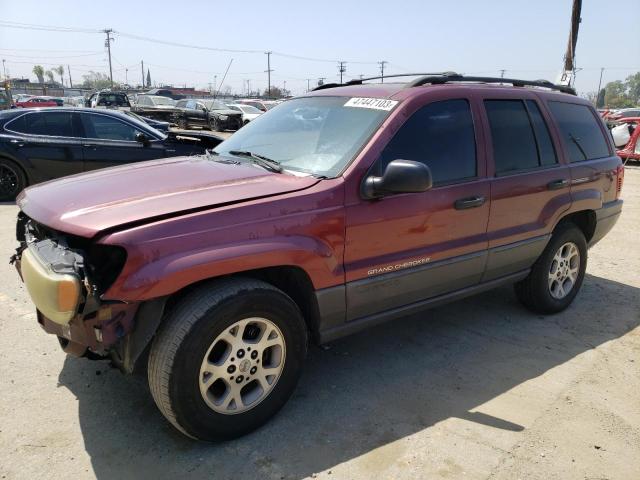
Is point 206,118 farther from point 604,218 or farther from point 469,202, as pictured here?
point 469,202

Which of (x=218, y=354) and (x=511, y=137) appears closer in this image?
(x=218, y=354)

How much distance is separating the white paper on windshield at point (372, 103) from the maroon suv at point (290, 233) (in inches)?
0.4

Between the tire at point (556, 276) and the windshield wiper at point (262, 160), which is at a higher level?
the windshield wiper at point (262, 160)

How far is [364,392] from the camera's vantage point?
10.3 ft

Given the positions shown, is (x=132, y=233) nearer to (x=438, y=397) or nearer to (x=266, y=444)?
(x=266, y=444)

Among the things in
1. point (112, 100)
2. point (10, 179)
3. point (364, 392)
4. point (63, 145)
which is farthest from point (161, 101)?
point (364, 392)

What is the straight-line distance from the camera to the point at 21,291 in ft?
14.7

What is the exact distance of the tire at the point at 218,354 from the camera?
2.38 metres

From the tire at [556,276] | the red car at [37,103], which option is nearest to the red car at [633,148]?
the tire at [556,276]

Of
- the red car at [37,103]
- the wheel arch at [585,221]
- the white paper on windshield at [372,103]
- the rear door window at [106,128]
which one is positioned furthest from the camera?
the red car at [37,103]

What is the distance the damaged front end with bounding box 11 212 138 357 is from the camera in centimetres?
222

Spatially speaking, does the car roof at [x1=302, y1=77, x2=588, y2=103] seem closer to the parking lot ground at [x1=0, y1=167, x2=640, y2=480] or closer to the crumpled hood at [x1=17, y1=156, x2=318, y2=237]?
the crumpled hood at [x1=17, y1=156, x2=318, y2=237]

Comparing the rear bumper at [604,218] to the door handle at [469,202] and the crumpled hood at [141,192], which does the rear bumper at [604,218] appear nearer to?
the door handle at [469,202]

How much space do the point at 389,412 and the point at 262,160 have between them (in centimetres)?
172
